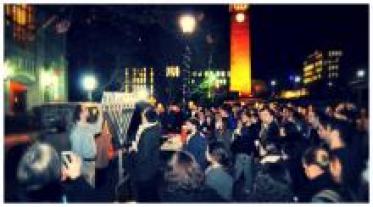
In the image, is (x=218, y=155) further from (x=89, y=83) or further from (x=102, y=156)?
(x=89, y=83)

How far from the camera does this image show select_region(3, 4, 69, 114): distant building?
5.99m

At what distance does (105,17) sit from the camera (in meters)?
6.14

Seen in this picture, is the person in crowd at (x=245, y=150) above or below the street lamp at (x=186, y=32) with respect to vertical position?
below

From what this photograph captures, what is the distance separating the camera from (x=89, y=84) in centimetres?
610

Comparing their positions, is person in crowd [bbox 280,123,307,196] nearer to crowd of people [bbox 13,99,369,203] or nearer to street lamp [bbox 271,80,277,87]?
crowd of people [bbox 13,99,369,203]

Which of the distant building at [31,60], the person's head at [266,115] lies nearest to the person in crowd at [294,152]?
the person's head at [266,115]

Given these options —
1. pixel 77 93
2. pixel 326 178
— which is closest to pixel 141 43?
pixel 77 93

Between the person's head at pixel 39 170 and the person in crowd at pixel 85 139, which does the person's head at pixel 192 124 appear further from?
the person's head at pixel 39 170

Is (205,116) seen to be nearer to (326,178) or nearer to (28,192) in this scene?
(326,178)

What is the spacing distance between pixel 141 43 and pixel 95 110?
0.80 metres

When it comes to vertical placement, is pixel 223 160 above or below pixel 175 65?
below

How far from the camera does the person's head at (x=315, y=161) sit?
5984 mm

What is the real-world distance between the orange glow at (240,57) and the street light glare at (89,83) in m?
1.33

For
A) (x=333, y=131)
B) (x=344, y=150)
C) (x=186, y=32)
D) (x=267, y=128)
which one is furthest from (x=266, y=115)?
(x=186, y=32)
